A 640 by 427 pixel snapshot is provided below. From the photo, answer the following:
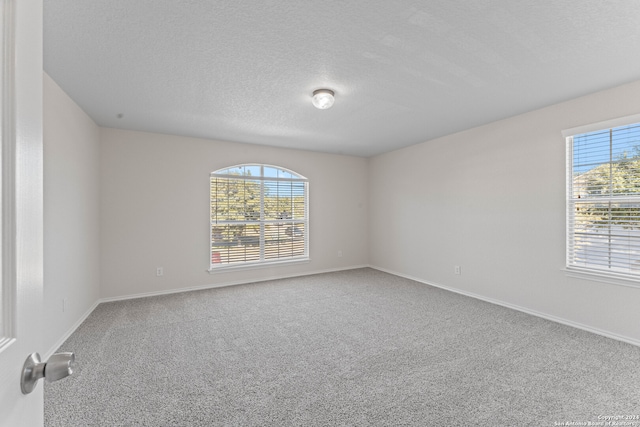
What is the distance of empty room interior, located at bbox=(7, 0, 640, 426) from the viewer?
182 centimetres

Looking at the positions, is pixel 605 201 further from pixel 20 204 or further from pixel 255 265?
pixel 255 265

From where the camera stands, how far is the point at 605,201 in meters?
2.89


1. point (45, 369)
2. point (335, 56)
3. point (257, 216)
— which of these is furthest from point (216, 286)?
point (45, 369)

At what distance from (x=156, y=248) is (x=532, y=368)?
4509mm

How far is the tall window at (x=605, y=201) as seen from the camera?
2727 mm

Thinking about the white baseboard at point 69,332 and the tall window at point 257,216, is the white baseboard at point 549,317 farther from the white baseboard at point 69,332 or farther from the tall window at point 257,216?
the white baseboard at point 69,332

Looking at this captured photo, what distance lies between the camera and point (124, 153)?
13.0ft

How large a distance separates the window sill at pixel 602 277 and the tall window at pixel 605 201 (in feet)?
0.08

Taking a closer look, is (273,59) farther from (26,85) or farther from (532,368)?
(532,368)

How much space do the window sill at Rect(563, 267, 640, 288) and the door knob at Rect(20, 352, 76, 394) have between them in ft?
13.2

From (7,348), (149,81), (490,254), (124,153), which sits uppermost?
(149,81)

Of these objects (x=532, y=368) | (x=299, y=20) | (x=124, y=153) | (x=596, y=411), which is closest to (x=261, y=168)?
(x=124, y=153)

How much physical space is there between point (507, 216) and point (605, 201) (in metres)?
0.93

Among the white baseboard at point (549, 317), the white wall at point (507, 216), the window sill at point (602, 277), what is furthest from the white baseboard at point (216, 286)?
the window sill at point (602, 277)
